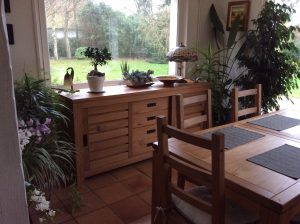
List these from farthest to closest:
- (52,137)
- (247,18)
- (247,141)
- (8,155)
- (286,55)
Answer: (247,18)
(286,55)
(52,137)
(247,141)
(8,155)

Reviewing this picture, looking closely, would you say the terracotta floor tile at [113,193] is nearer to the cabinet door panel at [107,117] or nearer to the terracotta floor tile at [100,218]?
the terracotta floor tile at [100,218]

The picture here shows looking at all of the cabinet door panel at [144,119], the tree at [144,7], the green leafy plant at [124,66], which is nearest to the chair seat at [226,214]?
the cabinet door panel at [144,119]

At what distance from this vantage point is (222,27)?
370 centimetres

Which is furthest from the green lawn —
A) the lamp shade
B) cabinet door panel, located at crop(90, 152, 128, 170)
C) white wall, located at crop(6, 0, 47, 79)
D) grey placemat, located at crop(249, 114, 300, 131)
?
grey placemat, located at crop(249, 114, 300, 131)

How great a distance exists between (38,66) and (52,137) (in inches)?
32.1

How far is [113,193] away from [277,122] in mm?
1433

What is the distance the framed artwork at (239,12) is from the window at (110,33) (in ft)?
2.80

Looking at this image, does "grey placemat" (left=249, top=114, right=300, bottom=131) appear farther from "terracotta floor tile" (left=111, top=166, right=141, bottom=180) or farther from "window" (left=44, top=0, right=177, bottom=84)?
"window" (left=44, top=0, right=177, bottom=84)

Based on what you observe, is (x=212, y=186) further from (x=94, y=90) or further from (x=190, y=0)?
(x=190, y=0)

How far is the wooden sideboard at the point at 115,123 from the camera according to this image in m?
2.37

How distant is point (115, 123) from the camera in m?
2.56

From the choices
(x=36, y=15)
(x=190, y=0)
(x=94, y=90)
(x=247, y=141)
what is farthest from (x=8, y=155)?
(x=190, y=0)

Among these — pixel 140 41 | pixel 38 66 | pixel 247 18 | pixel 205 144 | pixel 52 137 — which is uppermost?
pixel 247 18

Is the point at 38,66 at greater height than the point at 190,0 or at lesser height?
lesser
